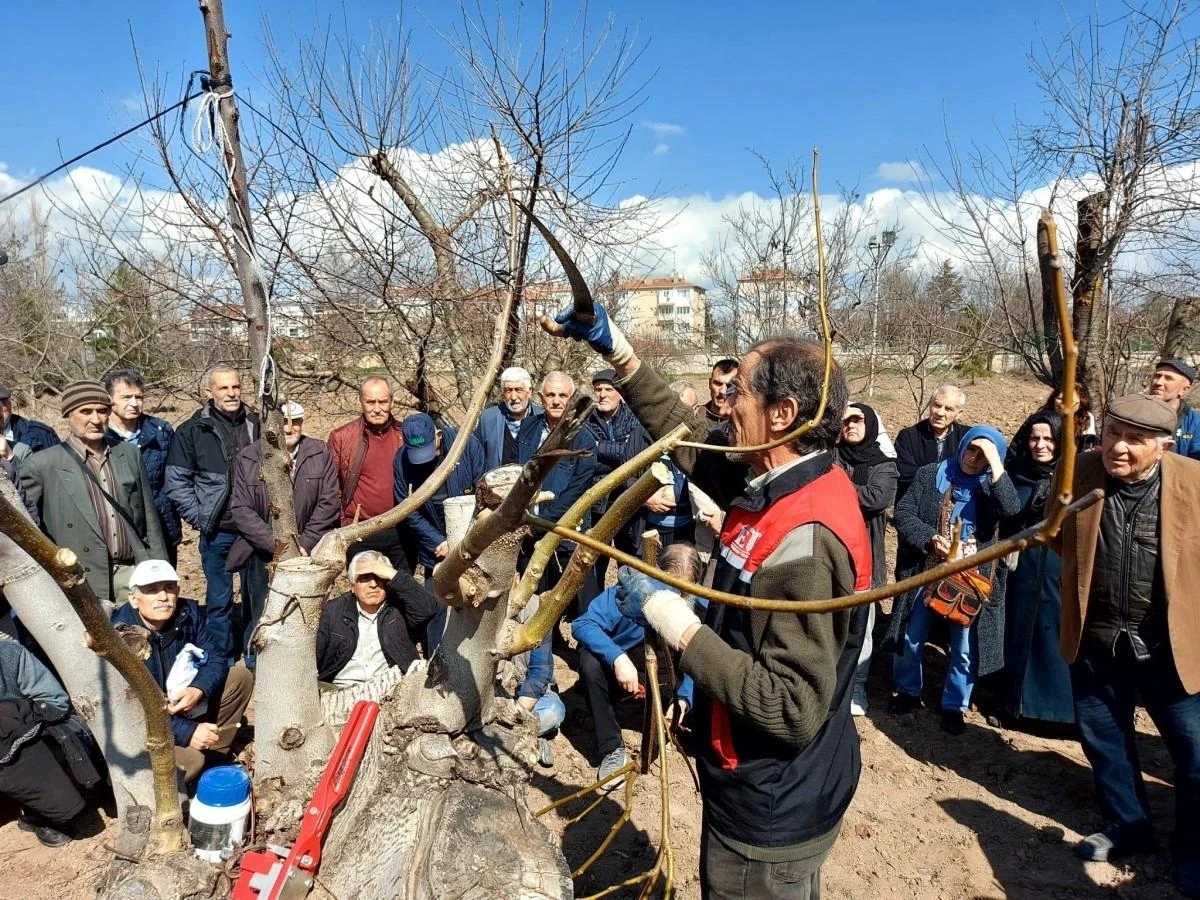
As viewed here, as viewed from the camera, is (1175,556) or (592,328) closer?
(592,328)

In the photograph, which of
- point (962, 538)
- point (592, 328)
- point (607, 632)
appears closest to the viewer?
point (592, 328)

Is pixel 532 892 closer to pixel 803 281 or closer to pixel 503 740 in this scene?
pixel 503 740

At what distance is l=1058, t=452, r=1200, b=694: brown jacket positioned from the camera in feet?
9.14

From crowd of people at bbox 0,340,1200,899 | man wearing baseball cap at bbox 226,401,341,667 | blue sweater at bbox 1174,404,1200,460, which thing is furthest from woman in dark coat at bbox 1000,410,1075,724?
man wearing baseball cap at bbox 226,401,341,667

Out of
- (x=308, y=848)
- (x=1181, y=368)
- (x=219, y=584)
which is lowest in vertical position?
(x=219, y=584)

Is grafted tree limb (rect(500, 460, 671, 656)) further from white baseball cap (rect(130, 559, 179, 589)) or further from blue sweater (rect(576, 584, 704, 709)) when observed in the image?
white baseball cap (rect(130, 559, 179, 589))

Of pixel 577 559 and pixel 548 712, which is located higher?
pixel 577 559

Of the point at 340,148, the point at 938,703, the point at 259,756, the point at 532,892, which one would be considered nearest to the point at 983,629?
the point at 938,703

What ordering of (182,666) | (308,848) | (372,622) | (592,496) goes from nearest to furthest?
(592,496), (308,848), (182,666), (372,622)

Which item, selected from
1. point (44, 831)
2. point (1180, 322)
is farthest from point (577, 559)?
point (1180, 322)

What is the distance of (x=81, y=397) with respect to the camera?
155 inches

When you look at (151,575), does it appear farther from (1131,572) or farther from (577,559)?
(1131,572)

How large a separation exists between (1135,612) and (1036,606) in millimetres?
1184

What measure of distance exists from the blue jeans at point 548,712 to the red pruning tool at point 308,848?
1.98 m
